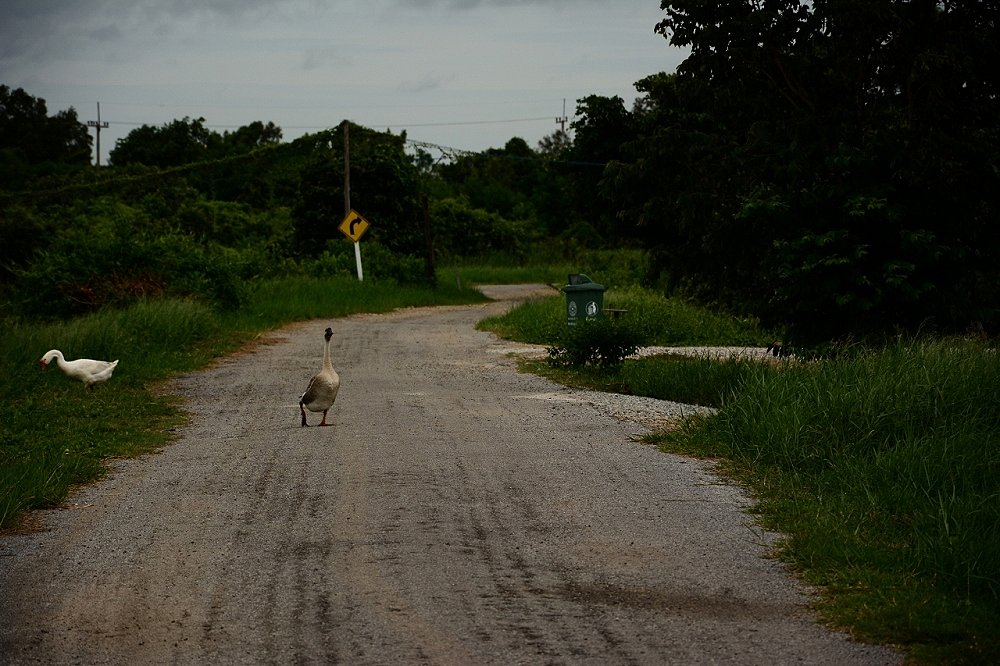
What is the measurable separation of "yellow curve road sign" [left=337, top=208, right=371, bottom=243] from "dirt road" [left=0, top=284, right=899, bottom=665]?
27457mm

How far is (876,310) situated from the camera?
571 inches

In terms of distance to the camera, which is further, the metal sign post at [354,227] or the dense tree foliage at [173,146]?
the dense tree foliage at [173,146]

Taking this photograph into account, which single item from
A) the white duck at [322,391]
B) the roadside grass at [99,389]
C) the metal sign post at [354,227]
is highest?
the metal sign post at [354,227]

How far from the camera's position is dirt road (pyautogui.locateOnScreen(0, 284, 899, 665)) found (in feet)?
16.3

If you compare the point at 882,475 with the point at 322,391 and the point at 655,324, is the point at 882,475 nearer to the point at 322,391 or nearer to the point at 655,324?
the point at 322,391

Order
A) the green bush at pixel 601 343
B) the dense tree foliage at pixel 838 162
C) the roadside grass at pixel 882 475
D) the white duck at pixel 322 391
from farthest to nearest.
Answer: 1. the green bush at pixel 601 343
2. the dense tree foliage at pixel 838 162
3. the white duck at pixel 322 391
4. the roadside grass at pixel 882 475

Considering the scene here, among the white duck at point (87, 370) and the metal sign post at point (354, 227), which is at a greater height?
the metal sign post at point (354, 227)

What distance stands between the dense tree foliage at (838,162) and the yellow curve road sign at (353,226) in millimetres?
21954

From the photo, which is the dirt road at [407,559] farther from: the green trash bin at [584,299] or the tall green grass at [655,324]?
the tall green grass at [655,324]

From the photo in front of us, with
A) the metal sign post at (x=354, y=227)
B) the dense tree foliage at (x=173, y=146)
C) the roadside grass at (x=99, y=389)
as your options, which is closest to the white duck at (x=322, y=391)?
the roadside grass at (x=99, y=389)

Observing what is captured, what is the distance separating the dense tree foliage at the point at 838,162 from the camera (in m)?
13.9

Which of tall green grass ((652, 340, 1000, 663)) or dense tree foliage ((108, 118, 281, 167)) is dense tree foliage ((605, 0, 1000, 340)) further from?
dense tree foliage ((108, 118, 281, 167))

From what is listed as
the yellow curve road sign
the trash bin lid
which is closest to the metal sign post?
the yellow curve road sign

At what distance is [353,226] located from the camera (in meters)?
38.7
